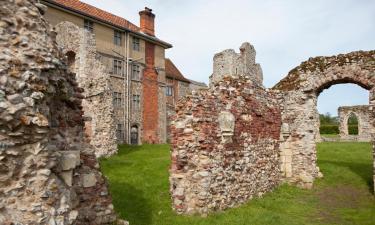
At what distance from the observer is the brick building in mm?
28245

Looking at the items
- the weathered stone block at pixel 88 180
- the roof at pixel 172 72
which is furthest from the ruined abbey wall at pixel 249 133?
the roof at pixel 172 72

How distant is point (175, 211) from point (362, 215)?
5.16m

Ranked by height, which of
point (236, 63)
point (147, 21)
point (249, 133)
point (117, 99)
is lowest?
point (249, 133)

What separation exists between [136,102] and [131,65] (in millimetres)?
3227

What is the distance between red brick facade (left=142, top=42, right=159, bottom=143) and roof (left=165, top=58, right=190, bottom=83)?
4.57 meters

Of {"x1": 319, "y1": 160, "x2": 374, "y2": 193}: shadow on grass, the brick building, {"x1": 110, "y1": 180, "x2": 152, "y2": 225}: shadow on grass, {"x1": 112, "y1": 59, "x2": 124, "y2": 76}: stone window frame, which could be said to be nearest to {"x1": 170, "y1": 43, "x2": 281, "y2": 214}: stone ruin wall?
{"x1": 110, "y1": 180, "x2": 152, "y2": 225}: shadow on grass

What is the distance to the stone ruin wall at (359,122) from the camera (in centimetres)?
3436

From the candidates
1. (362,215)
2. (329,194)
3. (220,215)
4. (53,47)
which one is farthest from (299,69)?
(53,47)

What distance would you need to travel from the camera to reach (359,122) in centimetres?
3525

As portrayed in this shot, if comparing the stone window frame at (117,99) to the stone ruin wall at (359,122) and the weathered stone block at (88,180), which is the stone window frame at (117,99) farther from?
the weathered stone block at (88,180)

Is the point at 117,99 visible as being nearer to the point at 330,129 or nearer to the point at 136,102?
the point at 136,102

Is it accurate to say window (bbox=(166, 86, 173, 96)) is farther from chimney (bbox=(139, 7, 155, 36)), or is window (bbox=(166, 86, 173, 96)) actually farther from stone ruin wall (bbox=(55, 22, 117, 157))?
stone ruin wall (bbox=(55, 22, 117, 157))

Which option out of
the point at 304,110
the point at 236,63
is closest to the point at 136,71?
the point at 236,63

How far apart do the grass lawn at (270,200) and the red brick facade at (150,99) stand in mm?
15408
